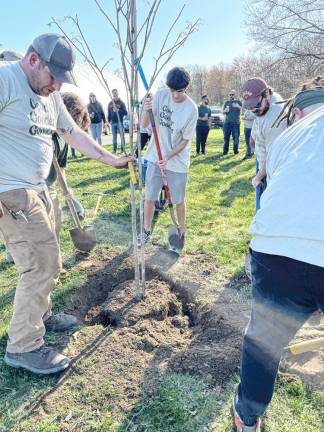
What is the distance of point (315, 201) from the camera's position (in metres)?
1.46

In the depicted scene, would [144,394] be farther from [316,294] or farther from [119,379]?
[316,294]

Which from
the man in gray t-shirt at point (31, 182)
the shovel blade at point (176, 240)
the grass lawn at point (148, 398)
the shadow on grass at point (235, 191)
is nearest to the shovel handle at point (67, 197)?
the grass lawn at point (148, 398)

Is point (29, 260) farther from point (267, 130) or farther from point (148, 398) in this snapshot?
point (267, 130)

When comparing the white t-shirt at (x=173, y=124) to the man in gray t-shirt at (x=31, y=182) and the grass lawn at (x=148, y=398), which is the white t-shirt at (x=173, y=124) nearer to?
the grass lawn at (x=148, y=398)

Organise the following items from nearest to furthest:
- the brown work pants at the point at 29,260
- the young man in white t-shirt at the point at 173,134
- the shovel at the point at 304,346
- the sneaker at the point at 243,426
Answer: the sneaker at the point at 243,426, the brown work pants at the point at 29,260, the shovel at the point at 304,346, the young man in white t-shirt at the point at 173,134

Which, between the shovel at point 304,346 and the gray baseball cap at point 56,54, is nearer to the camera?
the gray baseball cap at point 56,54

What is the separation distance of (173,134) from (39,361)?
2.70 metres

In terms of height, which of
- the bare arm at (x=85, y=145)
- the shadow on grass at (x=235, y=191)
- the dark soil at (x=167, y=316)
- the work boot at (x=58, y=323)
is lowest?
the shadow on grass at (x=235, y=191)

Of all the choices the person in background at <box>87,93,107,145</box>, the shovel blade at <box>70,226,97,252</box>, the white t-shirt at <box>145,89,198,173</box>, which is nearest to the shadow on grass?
the white t-shirt at <box>145,89,198,173</box>

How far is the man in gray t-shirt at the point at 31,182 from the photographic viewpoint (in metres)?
2.26

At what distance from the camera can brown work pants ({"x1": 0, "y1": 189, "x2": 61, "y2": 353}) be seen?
2385 mm

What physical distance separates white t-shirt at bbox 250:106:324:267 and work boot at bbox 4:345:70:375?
1.67 metres

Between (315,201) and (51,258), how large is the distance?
1.73 m

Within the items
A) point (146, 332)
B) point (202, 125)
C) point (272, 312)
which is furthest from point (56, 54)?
point (202, 125)
